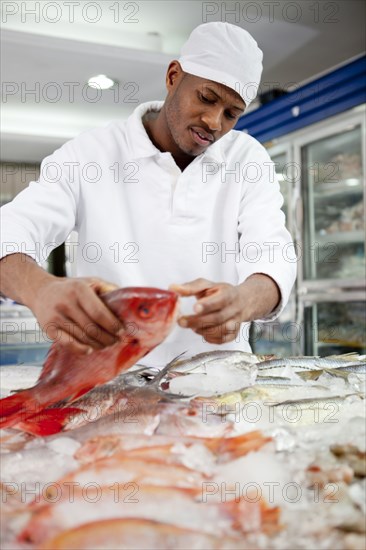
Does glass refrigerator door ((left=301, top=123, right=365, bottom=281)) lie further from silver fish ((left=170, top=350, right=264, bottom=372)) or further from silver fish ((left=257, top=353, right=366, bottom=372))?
silver fish ((left=170, top=350, right=264, bottom=372))

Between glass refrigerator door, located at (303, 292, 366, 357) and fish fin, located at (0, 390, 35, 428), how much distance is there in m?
3.54

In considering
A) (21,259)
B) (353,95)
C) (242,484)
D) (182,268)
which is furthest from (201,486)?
(353,95)

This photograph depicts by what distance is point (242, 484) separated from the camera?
0.61 m

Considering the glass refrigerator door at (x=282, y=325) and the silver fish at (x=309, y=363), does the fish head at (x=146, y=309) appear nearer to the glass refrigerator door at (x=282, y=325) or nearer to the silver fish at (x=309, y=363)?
the silver fish at (x=309, y=363)

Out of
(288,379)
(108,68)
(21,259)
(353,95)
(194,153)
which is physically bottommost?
(288,379)

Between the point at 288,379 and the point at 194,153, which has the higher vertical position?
the point at 194,153

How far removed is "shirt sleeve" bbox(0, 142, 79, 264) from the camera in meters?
1.23

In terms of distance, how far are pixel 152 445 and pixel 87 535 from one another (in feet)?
0.55

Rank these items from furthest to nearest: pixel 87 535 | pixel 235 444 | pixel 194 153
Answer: pixel 194 153 < pixel 235 444 < pixel 87 535

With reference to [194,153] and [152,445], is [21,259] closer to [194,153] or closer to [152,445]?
[152,445]

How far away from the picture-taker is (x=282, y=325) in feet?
17.2

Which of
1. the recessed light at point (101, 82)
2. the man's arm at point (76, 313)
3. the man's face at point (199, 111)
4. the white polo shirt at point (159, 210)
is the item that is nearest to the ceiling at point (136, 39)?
the recessed light at point (101, 82)

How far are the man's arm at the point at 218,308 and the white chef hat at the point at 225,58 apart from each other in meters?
0.66

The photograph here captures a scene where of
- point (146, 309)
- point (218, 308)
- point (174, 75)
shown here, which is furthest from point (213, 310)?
point (174, 75)
